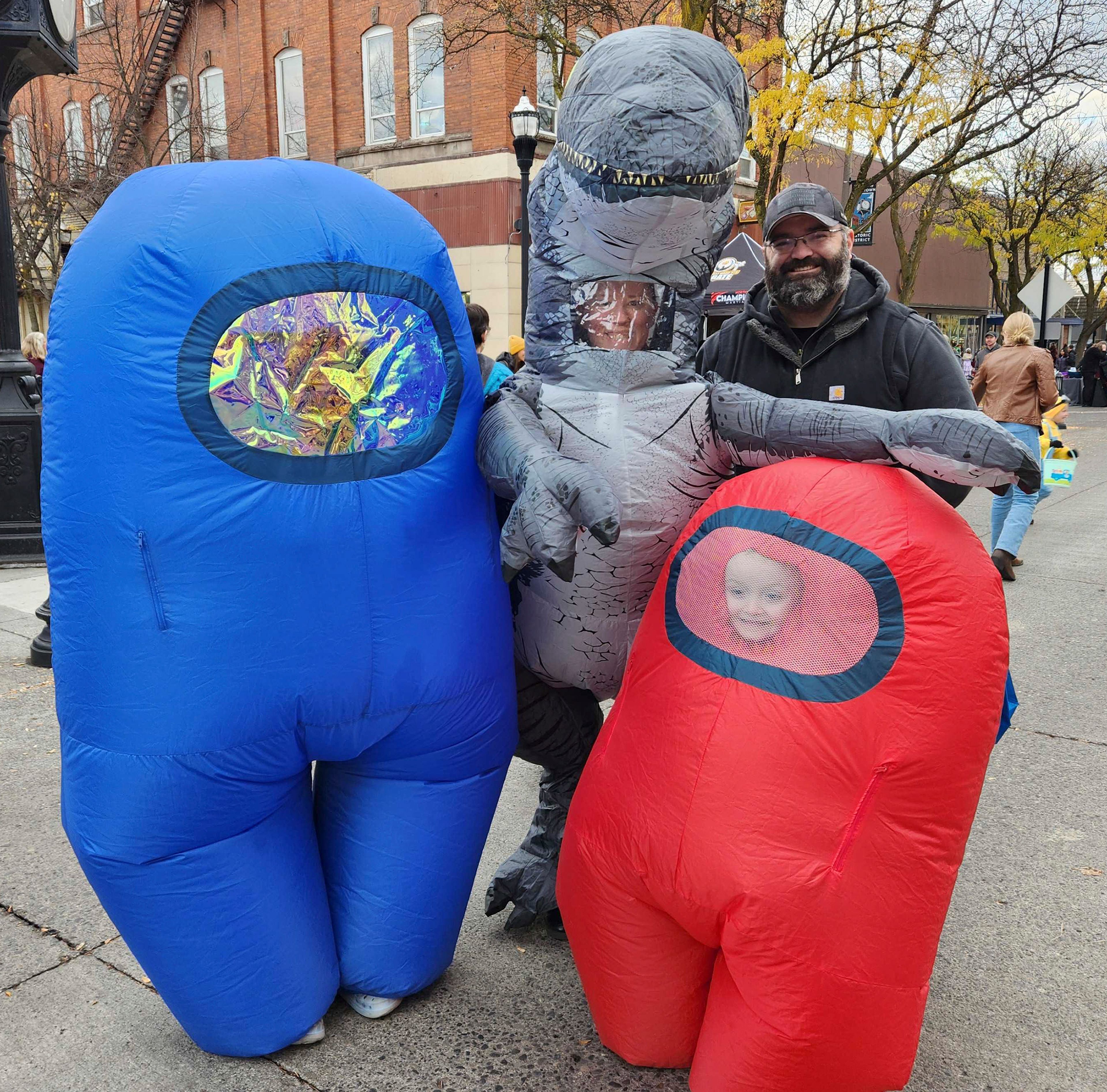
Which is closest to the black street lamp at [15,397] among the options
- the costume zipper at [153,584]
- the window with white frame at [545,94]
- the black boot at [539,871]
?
the black boot at [539,871]

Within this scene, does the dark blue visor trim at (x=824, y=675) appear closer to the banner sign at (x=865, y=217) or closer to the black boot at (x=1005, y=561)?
the black boot at (x=1005, y=561)

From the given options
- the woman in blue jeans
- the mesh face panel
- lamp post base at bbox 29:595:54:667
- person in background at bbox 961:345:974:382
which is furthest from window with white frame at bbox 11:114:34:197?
→ the mesh face panel

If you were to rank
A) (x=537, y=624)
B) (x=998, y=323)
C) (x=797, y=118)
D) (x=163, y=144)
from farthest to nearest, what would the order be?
1. (x=998, y=323)
2. (x=163, y=144)
3. (x=797, y=118)
4. (x=537, y=624)

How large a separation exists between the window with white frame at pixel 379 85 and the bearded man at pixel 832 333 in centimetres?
1605

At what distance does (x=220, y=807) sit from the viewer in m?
1.90

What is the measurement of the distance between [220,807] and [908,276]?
20.8 metres

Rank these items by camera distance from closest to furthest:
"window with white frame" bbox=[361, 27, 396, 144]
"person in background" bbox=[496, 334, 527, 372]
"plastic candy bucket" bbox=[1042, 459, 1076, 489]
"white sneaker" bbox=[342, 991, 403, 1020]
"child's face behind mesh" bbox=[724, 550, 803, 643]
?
"child's face behind mesh" bbox=[724, 550, 803, 643]
"white sneaker" bbox=[342, 991, 403, 1020]
"person in background" bbox=[496, 334, 527, 372]
"plastic candy bucket" bbox=[1042, 459, 1076, 489]
"window with white frame" bbox=[361, 27, 396, 144]

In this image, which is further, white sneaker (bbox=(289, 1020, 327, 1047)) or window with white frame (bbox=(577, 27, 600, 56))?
window with white frame (bbox=(577, 27, 600, 56))

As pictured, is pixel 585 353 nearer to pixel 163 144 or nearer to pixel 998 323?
pixel 163 144

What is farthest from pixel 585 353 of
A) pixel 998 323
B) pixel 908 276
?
pixel 998 323

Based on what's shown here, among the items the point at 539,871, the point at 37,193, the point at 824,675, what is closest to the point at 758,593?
the point at 824,675

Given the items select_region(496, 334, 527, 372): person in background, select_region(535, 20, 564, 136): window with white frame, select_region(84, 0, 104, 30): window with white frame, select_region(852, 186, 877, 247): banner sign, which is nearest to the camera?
select_region(496, 334, 527, 372): person in background

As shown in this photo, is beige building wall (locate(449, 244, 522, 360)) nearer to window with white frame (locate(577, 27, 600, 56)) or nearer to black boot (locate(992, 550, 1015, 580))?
window with white frame (locate(577, 27, 600, 56))

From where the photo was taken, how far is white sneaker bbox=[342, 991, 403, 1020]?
226cm
